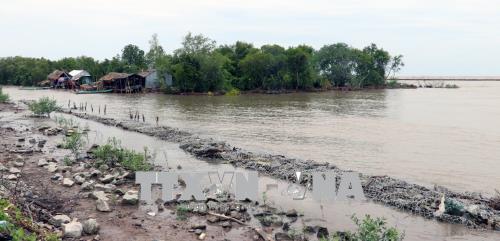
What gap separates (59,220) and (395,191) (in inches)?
355

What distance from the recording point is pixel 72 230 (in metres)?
7.95

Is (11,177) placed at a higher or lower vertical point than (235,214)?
higher

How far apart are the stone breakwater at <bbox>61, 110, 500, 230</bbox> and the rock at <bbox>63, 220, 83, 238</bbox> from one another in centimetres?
707

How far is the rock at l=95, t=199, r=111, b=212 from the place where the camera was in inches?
384

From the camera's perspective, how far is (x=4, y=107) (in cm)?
3688

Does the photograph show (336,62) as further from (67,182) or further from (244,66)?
(67,182)

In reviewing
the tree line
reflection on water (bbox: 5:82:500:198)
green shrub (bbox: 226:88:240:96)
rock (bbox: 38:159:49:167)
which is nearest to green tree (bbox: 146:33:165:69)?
the tree line

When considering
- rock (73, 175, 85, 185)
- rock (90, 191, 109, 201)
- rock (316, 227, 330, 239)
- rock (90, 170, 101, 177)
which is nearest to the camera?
rock (316, 227, 330, 239)

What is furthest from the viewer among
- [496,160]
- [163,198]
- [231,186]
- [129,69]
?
[129,69]

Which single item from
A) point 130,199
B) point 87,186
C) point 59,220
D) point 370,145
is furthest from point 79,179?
point 370,145

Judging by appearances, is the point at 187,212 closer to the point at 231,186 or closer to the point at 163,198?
the point at 163,198

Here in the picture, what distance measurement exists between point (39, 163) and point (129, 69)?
224ft

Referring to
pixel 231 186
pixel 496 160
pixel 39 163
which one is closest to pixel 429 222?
pixel 231 186

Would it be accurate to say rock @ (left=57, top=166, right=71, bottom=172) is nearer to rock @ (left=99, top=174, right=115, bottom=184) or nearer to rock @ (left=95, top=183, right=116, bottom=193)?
rock @ (left=99, top=174, right=115, bottom=184)
